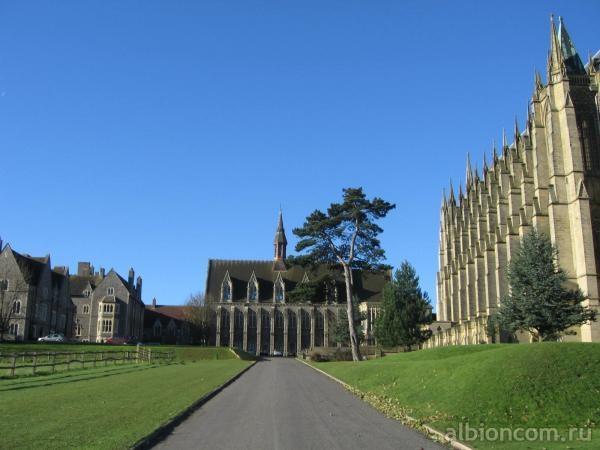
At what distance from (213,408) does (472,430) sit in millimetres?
8083

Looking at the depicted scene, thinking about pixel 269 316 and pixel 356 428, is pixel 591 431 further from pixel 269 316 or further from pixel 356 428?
pixel 269 316

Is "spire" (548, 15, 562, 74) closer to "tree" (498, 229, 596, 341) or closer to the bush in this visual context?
"tree" (498, 229, 596, 341)

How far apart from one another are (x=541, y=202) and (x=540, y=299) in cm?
1707

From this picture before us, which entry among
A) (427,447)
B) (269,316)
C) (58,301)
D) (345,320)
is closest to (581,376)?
(427,447)

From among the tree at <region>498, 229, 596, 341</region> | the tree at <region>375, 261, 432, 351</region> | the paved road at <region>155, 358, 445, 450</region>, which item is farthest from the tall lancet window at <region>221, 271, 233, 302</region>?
the paved road at <region>155, 358, 445, 450</region>

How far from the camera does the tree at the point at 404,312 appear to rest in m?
51.9

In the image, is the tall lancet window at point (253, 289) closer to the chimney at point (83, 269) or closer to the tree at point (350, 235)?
the chimney at point (83, 269)

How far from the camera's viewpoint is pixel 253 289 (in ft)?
384

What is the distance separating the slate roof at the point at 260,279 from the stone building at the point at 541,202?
4167cm

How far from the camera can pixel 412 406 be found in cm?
1727

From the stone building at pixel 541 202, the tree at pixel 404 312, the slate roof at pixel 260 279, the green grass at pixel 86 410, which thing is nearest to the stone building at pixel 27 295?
the slate roof at pixel 260 279

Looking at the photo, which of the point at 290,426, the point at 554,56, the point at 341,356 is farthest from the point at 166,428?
the point at 341,356

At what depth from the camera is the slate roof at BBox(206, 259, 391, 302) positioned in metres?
117

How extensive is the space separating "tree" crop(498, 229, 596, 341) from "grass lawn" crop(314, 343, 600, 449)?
39.8 ft
